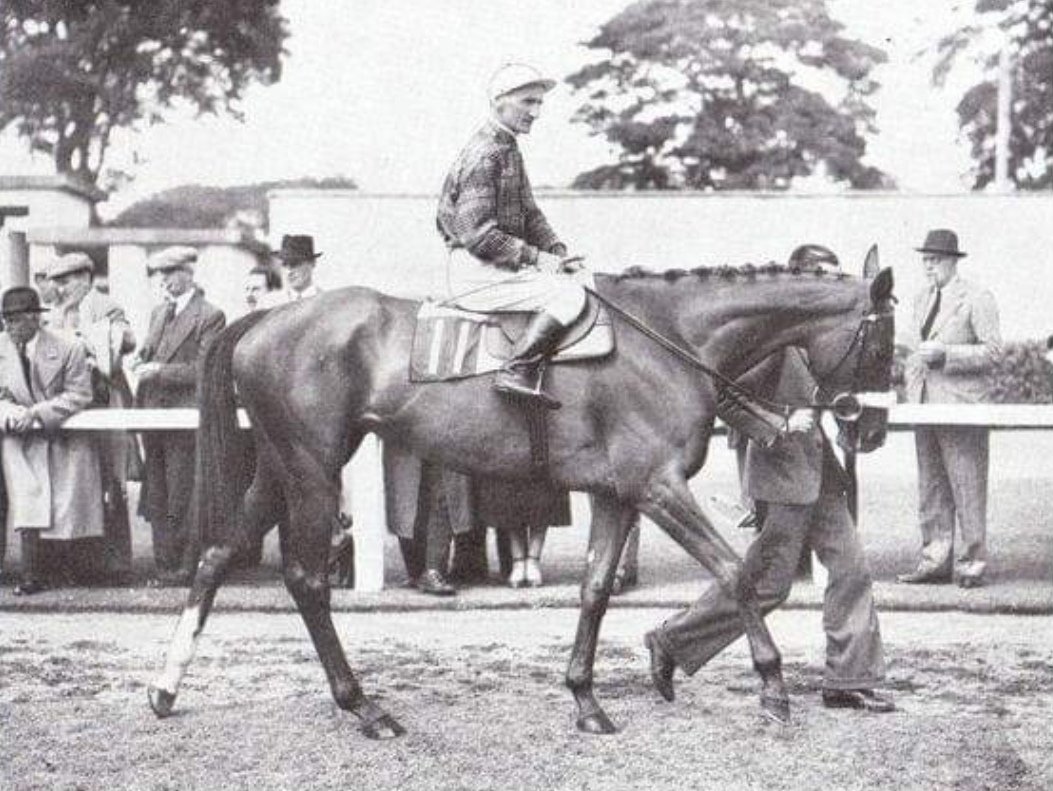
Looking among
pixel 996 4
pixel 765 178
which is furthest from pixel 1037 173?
pixel 996 4

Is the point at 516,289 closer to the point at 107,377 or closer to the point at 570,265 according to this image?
the point at 570,265

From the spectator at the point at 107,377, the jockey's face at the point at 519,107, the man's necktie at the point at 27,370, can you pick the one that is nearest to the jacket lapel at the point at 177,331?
the spectator at the point at 107,377

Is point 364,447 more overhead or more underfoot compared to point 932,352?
more underfoot

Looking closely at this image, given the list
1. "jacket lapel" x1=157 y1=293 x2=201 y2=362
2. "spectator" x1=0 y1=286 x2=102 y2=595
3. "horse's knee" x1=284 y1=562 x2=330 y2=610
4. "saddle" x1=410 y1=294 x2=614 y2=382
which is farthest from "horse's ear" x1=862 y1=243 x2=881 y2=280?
"spectator" x1=0 y1=286 x2=102 y2=595

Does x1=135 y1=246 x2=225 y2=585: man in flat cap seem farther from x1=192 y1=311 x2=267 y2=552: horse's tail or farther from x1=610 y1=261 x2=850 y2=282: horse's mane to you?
x1=610 y1=261 x2=850 y2=282: horse's mane

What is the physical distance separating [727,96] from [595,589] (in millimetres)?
16474

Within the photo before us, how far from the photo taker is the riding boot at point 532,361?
15.8ft

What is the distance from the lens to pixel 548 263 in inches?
197

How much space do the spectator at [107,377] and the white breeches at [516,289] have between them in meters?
3.49

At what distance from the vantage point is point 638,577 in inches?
310

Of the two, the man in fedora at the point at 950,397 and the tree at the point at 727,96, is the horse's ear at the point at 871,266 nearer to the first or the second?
the man in fedora at the point at 950,397

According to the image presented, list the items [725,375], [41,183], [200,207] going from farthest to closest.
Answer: [200,207], [41,183], [725,375]

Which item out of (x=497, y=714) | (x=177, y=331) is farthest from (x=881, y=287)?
(x=177, y=331)

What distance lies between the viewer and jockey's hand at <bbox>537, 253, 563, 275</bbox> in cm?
498
